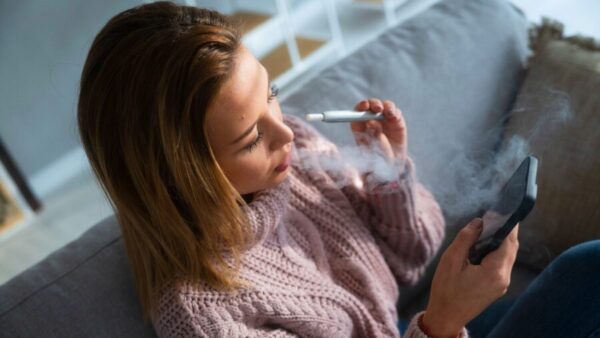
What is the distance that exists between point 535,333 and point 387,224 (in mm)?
311

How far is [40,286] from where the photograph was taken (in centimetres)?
81

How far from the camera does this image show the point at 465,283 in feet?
2.33

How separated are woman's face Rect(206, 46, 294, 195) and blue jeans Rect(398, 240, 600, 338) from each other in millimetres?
427

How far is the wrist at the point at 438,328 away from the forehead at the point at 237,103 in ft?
1.24

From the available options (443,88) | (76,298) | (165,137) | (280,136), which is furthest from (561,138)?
(76,298)

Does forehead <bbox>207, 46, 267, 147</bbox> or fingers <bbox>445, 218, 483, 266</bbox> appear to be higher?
forehead <bbox>207, 46, 267, 147</bbox>

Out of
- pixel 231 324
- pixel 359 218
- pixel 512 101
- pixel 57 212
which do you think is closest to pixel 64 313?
pixel 231 324

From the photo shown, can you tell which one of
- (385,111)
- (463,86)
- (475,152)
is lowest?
(475,152)

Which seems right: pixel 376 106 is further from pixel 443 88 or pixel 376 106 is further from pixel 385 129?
pixel 443 88

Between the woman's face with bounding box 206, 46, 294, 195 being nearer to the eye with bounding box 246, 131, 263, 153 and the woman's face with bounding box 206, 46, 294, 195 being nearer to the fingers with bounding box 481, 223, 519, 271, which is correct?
the eye with bounding box 246, 131, 263, 153

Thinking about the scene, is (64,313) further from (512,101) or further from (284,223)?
(512,101)

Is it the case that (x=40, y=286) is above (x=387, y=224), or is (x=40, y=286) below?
above

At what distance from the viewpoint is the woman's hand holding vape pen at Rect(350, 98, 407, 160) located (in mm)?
896

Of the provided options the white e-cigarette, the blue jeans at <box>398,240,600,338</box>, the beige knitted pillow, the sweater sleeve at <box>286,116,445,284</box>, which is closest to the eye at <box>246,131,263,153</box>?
the white e-cigarette
